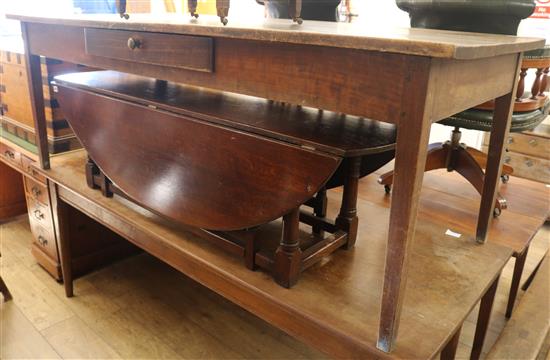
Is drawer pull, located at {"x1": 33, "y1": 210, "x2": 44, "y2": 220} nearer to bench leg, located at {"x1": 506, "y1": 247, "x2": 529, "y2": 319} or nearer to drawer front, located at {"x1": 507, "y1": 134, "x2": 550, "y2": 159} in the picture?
bench leg, located at {"x1": 506, "y1": 247, "x2": 529, "y2": 319}

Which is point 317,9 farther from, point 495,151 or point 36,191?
point 36,191

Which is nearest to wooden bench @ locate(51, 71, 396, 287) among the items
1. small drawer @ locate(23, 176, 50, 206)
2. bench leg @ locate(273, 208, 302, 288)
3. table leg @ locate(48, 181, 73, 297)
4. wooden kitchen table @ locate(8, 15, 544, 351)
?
bench leg @ locate(273, 208, 302, 288)

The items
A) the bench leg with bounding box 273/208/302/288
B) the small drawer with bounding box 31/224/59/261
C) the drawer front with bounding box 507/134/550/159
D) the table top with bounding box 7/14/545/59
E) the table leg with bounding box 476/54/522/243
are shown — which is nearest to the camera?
the table top with bounding box 7/14/545/59

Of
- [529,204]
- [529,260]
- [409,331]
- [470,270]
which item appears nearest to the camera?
[409,331]

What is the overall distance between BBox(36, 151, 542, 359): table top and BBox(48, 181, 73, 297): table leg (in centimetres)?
45

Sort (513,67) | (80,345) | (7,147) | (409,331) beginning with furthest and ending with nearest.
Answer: (7,147)
(80,345)
(513,67)
(409,331)

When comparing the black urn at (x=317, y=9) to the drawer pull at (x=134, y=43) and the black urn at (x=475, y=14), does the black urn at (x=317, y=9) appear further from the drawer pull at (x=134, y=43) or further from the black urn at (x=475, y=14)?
the drawer pull at (x=134, y=43)

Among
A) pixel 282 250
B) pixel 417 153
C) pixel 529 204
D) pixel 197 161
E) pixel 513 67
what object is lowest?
pixel 529 204

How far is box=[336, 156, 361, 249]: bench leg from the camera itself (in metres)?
1.27

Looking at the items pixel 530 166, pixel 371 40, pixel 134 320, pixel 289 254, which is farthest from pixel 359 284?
pixel 530 166

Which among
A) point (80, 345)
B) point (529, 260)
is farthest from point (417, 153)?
point (529, 260)

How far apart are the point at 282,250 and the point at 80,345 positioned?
1.09 m

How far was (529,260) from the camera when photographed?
257 cm

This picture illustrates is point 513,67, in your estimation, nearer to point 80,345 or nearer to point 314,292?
point 314,292
